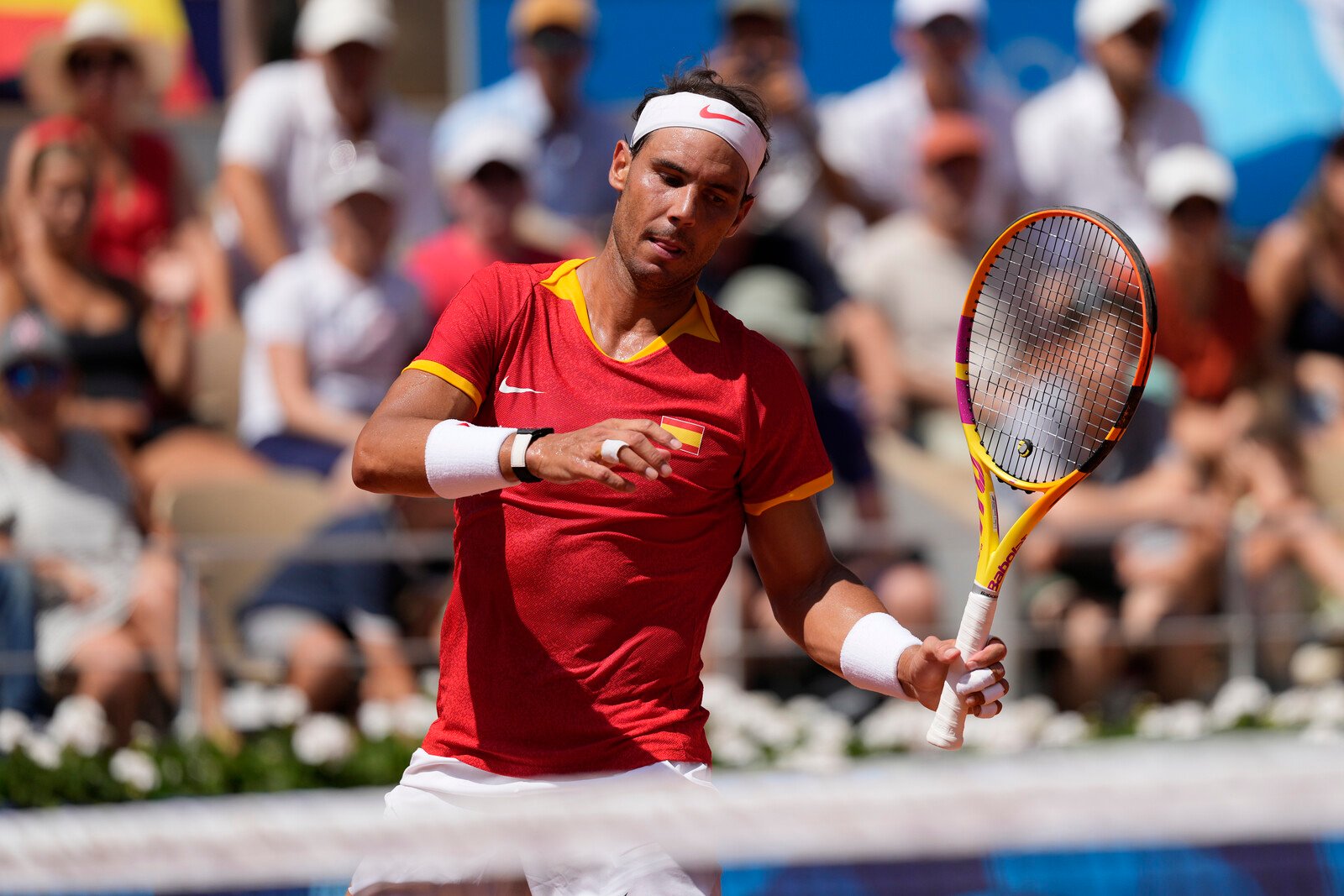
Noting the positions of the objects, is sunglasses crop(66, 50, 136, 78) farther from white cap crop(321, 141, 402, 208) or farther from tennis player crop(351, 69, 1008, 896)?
tennis player crop(351, 69, 1008, 896)

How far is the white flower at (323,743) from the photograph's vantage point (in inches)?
237

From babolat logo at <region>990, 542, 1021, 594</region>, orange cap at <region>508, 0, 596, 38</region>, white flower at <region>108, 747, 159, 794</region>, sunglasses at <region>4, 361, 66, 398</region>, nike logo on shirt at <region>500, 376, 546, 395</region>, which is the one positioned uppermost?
orange cap at <region>508, 0, 596, 38</region>

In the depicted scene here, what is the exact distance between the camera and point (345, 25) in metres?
7.80

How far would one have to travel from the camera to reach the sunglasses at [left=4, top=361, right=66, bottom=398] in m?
6.72

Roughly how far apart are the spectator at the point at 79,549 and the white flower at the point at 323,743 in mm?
419

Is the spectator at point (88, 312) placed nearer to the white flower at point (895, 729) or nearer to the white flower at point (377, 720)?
the white flower at point (377, 720)

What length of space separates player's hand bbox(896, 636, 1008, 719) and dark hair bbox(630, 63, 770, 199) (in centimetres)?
99

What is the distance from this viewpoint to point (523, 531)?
11.1 feet

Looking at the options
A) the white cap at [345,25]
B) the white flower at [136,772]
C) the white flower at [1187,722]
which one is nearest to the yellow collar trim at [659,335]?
the white flower at [136,772]

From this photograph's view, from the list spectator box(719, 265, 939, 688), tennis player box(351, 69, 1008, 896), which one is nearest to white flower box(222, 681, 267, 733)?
spectator box(719, 265, 939, 688)

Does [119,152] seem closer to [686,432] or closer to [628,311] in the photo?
[628,311]

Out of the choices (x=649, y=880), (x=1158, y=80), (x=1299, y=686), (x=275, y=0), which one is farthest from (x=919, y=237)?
(x=649, y=880)

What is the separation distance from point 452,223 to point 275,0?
8.47 ft

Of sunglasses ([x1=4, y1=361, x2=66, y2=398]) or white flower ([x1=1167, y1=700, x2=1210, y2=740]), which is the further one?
sunglasses ([x1=4, y1=361, x2=66, y2=398])
